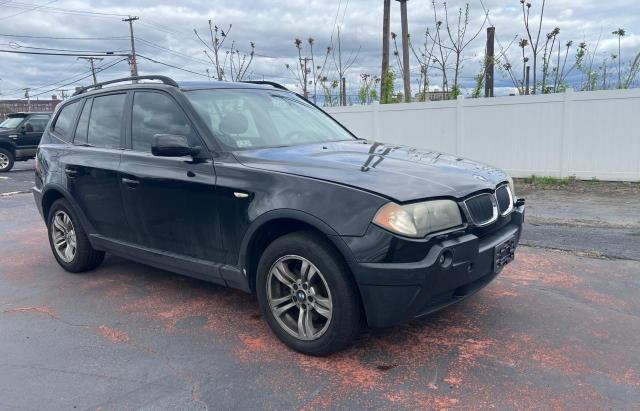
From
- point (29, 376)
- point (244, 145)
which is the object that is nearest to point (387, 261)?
point (244, 145)

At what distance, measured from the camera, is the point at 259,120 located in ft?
14.3

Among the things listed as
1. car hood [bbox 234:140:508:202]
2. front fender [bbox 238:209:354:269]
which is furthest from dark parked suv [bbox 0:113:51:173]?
front fender [bbox 238:209:354:269]

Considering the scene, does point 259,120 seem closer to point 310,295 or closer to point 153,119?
point 153,119

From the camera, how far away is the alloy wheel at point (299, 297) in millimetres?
3320

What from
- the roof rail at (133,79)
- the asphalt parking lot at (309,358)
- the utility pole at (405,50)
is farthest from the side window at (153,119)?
the utility pole at (405,50)

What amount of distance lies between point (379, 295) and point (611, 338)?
5.75 ft

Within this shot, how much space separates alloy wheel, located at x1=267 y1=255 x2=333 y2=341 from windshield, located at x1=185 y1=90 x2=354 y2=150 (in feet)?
3.41

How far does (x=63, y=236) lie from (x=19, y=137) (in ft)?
47.9

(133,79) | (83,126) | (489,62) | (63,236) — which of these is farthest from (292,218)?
(489,62)

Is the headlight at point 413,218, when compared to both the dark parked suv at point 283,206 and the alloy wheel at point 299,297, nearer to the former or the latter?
the dark parked suv at point 283,206

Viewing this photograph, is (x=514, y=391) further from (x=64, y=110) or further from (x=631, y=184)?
(x=631, y=184)

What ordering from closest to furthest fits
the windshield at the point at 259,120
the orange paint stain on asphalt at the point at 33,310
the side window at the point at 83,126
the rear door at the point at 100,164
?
the windshield at the point at 259,120 → the orange paint stain on asphalt at the point at 33,310 → the rear door at the point at 100,164 → the side window at the point at 83,126

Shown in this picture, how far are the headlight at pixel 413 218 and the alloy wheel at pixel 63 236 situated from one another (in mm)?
3594

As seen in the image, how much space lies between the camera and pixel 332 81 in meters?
17.1
